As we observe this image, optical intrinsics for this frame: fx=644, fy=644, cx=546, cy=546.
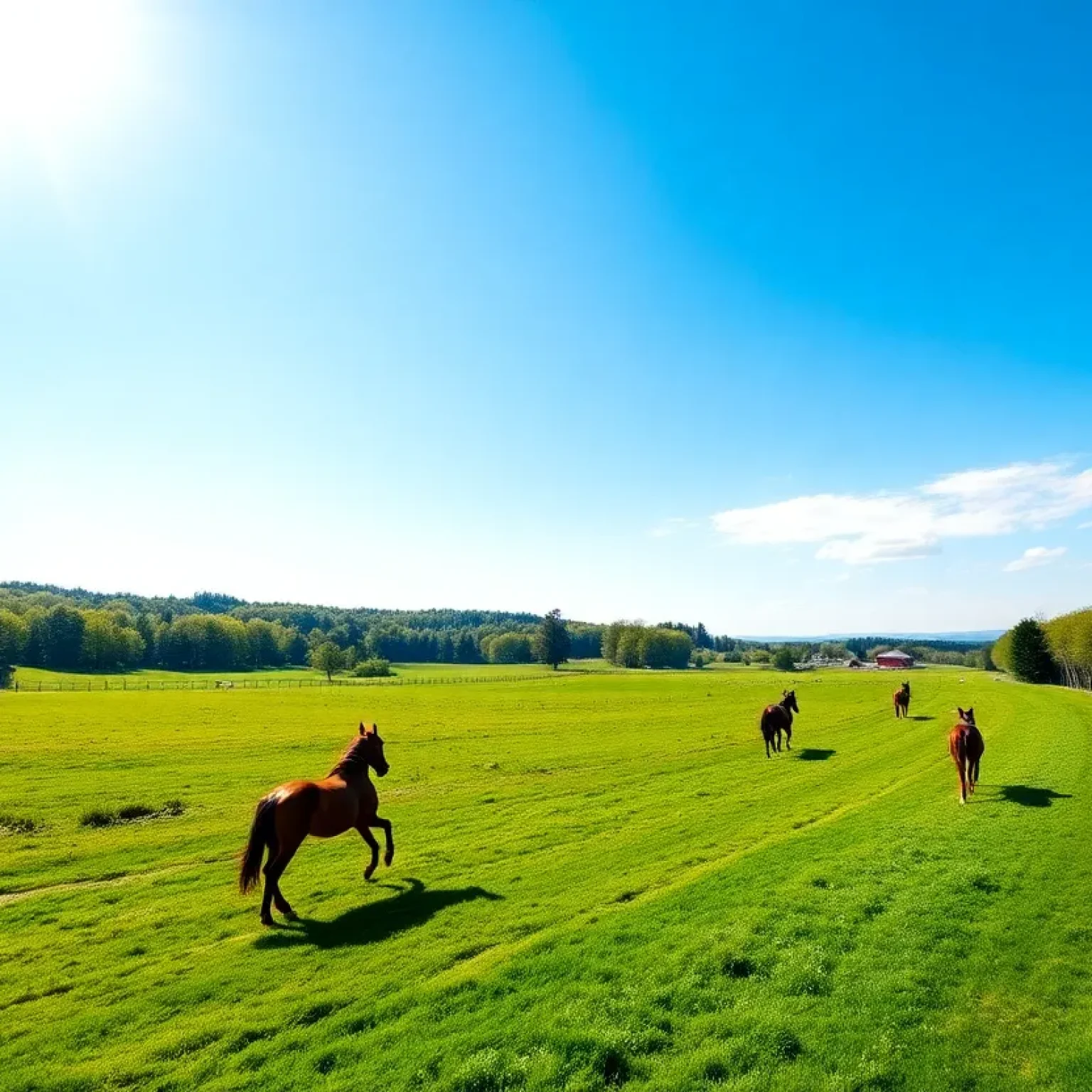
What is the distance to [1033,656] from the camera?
9812 centimetres

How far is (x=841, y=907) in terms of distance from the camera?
11.9 meters

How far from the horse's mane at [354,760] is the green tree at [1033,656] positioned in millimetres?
113779

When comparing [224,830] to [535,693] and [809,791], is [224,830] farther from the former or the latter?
[535,693]

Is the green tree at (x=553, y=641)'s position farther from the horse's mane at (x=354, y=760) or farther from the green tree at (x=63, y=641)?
Answer: the horse's mane at (x=354, y=760)

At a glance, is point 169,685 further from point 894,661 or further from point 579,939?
point 894,661

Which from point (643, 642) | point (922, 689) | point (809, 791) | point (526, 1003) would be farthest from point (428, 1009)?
point (643, 642)

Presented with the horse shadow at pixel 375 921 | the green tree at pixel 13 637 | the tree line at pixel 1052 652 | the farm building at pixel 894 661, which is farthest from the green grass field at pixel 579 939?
the farm building at pixel 894 661

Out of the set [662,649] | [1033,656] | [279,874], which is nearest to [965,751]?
[279,874]

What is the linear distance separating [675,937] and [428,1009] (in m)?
4.24

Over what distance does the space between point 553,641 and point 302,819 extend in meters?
162

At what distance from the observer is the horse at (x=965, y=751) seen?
20.2 metres

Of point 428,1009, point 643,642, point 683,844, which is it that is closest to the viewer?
point 428,1009

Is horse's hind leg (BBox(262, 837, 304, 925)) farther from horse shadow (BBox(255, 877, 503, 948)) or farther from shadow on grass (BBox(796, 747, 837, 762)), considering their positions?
shadow on grass (BBox(796, 747, 837, 762))

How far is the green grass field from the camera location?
7.80 metres
